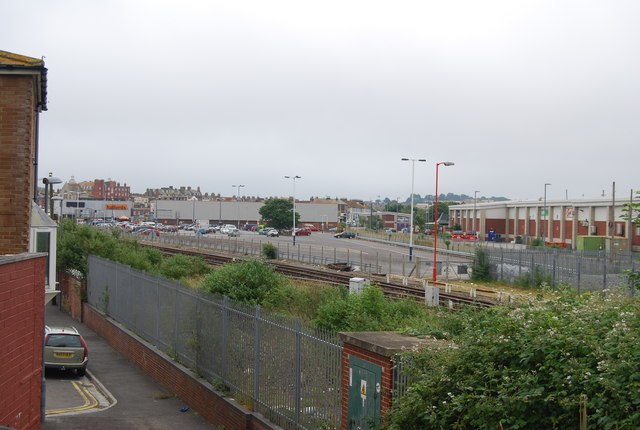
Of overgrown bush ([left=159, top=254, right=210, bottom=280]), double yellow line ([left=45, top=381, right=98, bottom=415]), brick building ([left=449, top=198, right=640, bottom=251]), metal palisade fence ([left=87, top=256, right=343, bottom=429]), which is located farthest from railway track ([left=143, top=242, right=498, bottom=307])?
brick building ([left=449, top=198, right=640, bottom=251])

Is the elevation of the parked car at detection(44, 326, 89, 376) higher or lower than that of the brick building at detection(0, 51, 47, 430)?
lower

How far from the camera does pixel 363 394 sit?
342 inches

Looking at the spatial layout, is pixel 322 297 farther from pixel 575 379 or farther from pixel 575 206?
pixel 575 206

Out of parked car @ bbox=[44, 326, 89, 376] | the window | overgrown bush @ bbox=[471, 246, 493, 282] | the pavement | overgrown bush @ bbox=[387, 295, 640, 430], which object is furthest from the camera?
overgrown bush @ bbox=[471, 246, 493, 282]

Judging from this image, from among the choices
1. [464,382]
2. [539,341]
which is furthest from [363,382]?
[539,341]

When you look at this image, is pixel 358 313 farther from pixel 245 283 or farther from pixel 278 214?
pixel 278 214

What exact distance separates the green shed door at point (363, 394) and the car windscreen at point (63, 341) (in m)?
11.8

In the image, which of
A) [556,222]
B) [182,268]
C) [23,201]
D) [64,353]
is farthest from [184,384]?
[556,222]

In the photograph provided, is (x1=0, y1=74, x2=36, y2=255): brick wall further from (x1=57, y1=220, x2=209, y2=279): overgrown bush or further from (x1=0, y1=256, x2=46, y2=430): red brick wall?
(x1=57, y1=220, x2=209, y2=279): overgrown bush

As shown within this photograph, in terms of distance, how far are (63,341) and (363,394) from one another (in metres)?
12.4

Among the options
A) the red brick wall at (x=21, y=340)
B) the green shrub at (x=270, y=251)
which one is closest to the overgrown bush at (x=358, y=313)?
the red brick wall at (x=21, y=340)

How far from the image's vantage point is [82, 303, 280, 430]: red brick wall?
12.1 meters

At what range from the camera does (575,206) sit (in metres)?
73.2

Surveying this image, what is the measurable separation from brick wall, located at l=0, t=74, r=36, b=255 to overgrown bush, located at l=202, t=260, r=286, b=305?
7861 mm
